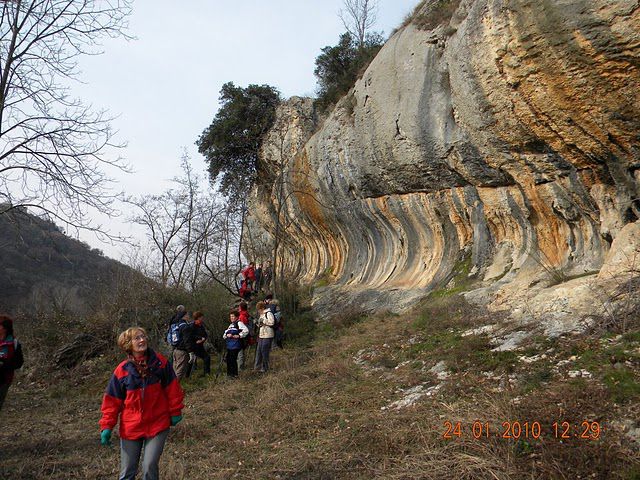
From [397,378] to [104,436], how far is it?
456 centimetres

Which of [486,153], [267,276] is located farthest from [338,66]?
[486,153]

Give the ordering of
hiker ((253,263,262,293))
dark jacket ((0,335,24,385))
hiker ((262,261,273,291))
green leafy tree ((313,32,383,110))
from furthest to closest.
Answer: green leafy tree ((313,32,383,110))
hiker ((253,263,262,293))
hiker ((262,261,273,291))
dark jacket ((0,335,24,385))

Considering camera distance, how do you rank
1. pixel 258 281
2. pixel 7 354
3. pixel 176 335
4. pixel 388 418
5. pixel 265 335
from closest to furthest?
pixel 388 418 < pixel 7 354 < pixel 176 335 < pixel 265 335 < pixel 258 281

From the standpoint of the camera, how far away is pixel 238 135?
2400 cm

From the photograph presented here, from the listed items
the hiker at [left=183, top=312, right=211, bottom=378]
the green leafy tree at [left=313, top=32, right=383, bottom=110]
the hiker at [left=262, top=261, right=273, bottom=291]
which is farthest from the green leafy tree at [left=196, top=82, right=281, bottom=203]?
the hiker at [left=183, top=312, right=211, bottom=378]

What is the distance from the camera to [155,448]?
4.02 metres

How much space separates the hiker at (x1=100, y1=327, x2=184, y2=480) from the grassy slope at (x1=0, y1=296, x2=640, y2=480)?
1288 mm

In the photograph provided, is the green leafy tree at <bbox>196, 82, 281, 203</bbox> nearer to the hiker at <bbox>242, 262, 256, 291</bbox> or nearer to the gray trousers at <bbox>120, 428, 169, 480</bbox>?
the hiker at <bbox>242, 262, 256, 291</bbox>

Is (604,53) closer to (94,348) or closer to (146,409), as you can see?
(146,409)

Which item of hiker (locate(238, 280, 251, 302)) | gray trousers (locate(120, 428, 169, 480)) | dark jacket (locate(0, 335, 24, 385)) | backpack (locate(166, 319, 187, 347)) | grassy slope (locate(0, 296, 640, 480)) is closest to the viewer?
gray trousers (locate(120, 428, 169, 480))

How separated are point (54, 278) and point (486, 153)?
34082 mm

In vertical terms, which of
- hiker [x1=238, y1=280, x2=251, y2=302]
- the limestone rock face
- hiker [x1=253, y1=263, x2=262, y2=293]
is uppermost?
the limestone rock face

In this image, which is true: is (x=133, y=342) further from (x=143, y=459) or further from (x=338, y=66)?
(x=338, y=66)

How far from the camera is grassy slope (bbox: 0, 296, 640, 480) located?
14.1 ft
